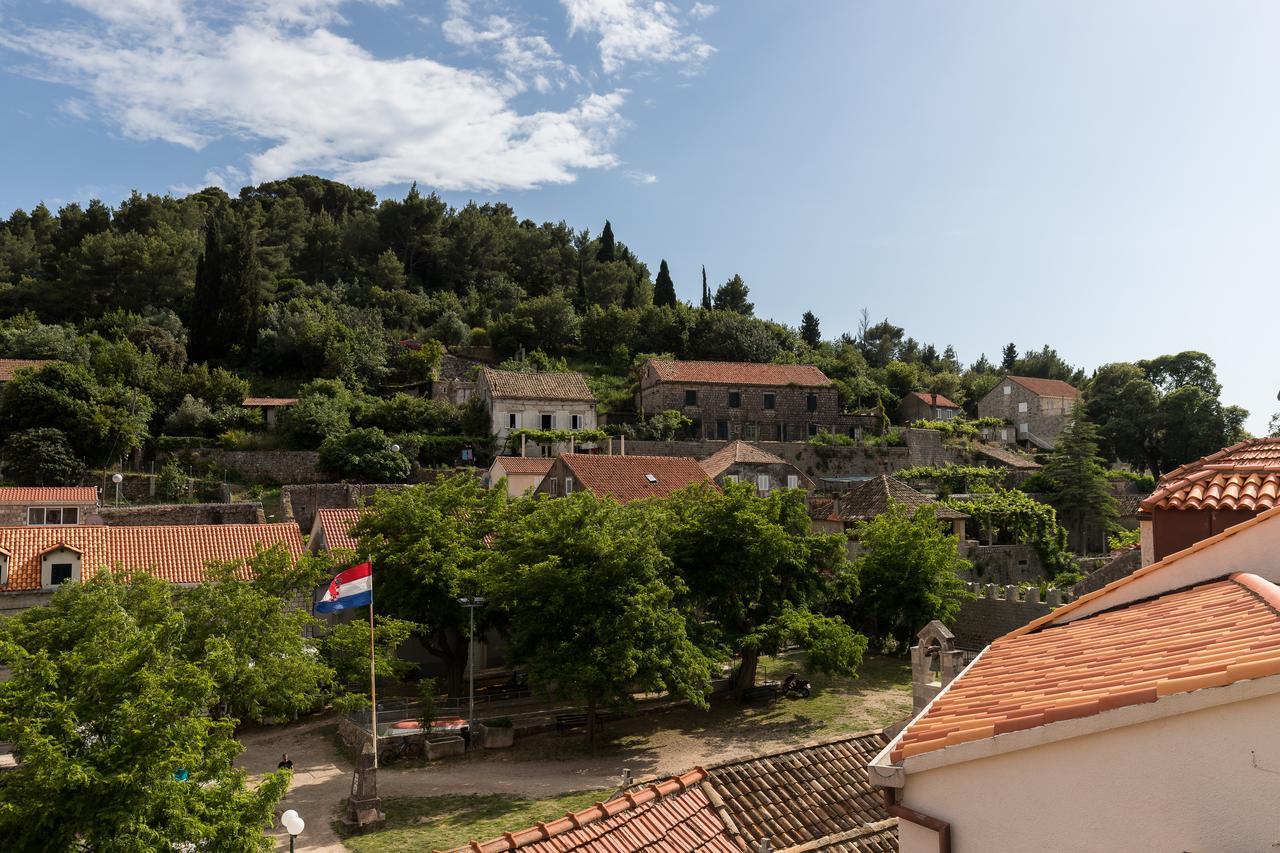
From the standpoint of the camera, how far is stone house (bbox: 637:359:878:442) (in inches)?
2292

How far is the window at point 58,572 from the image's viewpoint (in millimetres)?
26734

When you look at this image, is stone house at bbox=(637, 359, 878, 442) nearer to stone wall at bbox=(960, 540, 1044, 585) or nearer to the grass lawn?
stone wall at bbox=(960, 540, 1044, 585)

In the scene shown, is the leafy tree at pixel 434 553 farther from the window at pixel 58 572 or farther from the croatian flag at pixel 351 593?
the window at pixel 58 572

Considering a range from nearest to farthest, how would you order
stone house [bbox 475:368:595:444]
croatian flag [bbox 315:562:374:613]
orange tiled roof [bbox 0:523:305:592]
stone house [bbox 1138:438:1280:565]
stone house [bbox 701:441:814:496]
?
stone house [bbox 1138:438:1280:565]
croatian flag [bbox 315:562:374:613]
orange tiled roof [bbox 0:523:305:592]
stone house [bbox 701:441:814:496]
stone house [bbox 475:368:595:444]

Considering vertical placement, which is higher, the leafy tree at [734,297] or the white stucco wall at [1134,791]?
the leafy tree at [734,297]

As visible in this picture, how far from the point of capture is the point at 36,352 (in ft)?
178

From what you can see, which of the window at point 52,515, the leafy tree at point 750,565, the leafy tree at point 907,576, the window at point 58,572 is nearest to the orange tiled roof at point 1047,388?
the leafy tree at point 907,576

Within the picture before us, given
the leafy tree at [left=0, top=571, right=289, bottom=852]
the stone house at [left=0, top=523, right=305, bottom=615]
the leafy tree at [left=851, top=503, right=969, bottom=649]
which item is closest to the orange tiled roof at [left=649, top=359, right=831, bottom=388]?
the leafy tree at [left=851, top=503, right=969, bottom=649]

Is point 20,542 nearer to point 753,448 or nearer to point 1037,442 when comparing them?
point 753,448

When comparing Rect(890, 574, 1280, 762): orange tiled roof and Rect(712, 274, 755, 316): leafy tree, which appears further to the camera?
Rect(712, 274, 755, 316): leafy tree

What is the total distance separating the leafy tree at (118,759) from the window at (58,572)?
53.3 ft

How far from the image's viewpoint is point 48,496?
38.2m

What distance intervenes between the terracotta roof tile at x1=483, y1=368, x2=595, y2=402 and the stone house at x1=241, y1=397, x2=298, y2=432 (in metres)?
12.5

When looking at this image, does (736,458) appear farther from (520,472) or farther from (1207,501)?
(1207,501)
